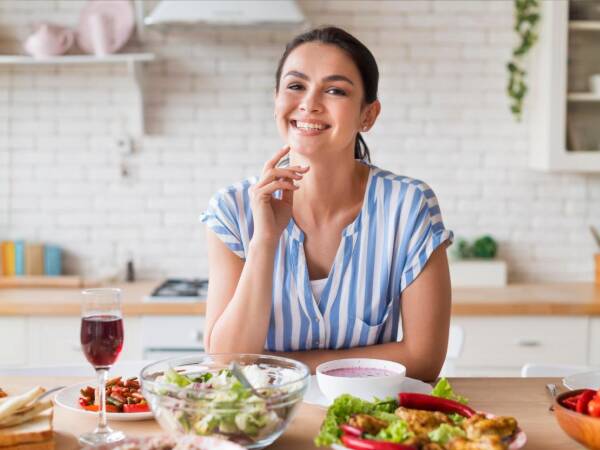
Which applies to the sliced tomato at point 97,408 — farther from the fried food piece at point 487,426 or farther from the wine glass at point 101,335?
the fried food piece at point 487,426

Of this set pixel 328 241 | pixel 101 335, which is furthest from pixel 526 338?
pixel 101 335

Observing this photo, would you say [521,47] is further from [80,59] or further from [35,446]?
[35,446]

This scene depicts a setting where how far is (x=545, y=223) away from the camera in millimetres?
4164

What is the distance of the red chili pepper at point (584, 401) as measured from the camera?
1422 mm

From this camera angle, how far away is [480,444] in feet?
4.16

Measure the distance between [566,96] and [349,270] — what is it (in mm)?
2004

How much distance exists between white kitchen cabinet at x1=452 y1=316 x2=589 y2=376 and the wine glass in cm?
224

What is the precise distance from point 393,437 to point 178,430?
1.10 feet

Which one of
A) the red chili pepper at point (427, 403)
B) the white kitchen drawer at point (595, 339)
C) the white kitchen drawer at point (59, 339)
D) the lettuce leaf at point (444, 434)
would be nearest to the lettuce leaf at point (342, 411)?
the red chili pepper at point (427, 403)

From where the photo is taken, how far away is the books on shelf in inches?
156

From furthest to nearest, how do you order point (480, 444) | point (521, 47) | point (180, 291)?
point (521, 47) < point (180, 291) < point (480, 444)

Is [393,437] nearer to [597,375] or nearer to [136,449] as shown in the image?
[136,449]

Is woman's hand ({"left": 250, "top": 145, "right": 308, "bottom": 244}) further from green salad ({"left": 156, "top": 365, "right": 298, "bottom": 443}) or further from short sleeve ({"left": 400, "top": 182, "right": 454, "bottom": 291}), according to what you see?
green salad ({"left": 156, "top": 365, "right": 298, "bottom": 443})

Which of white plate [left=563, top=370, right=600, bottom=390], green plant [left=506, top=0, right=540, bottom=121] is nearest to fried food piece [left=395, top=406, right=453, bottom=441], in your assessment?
white plate [left=563, top=370, right=600, bottom=390]
